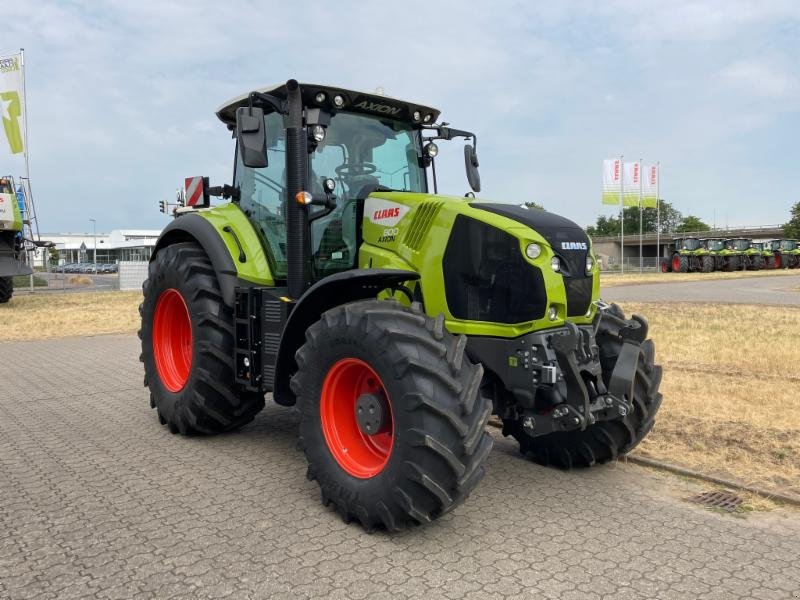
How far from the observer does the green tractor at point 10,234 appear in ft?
55.0

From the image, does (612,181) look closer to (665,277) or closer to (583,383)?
(665,277)

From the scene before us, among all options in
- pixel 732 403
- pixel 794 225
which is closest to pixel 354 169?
pixel 732 403

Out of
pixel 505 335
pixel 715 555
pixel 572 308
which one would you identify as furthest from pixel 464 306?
pixel 715 555

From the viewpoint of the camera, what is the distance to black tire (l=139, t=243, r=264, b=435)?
5125 mm

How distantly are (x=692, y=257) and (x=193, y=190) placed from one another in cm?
4268

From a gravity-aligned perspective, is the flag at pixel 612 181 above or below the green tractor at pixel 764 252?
above

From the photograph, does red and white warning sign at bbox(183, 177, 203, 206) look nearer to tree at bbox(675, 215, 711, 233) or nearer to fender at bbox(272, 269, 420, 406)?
fender at bbox(272, 269, 420, 406)

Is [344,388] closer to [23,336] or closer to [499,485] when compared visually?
[499,485]

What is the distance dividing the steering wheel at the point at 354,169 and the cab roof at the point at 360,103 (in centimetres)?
40

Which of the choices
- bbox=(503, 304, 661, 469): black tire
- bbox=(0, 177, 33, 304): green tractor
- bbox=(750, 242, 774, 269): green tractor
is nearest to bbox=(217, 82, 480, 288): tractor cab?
bbox=(503, 304, 661, 469): black tire

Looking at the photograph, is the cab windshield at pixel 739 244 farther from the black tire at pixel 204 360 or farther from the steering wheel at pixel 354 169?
the black tire at pixel 204 360

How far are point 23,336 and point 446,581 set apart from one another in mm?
12062

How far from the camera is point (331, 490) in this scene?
3.80 meters

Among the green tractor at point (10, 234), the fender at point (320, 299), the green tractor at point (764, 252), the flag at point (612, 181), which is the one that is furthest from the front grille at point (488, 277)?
the green tractor at point (764, 252)
